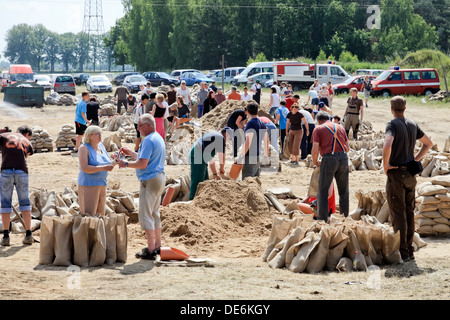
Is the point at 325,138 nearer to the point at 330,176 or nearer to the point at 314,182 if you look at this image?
the point at 330,176

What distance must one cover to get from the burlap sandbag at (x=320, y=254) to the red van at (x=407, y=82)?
2825 cm

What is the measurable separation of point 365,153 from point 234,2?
5678 cm

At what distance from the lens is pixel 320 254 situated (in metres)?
7.45

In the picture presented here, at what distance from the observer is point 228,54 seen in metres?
70.2

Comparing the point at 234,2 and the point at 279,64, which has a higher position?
the point at 234,2

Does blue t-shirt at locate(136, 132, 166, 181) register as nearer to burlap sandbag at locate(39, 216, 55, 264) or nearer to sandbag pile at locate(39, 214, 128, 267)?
sandbag pile at locate(39, 214, 128, 267)

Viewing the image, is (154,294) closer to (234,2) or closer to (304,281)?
(304,281)

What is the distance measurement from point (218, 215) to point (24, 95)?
27.9 m

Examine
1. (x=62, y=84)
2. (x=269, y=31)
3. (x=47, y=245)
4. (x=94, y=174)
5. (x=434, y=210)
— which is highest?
(x=269, y=31)

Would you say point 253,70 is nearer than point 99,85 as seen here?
No

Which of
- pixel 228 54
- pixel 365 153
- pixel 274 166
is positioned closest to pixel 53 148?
pixel 274 166

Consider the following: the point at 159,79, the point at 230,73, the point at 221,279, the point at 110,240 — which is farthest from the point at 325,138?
the point at 159,79

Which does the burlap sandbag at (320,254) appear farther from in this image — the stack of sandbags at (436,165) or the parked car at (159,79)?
the parked car at (159,79)

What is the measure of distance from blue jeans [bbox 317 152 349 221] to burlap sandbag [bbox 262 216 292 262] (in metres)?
1.21
